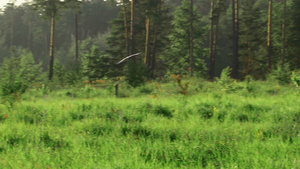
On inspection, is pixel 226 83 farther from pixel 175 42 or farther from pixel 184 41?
pixel 175 42

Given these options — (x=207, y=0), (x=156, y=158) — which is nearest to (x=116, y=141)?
(x=156, y=158)

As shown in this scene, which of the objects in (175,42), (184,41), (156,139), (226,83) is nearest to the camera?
(156,139)

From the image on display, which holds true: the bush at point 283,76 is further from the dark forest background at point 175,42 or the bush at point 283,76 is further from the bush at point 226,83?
the bush at point 226,83

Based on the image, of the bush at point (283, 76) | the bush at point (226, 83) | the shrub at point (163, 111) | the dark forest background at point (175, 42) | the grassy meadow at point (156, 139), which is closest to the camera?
the grassy meadow at point (156, 139)

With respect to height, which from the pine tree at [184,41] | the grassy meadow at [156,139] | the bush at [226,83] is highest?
the pine tree at [184,41]

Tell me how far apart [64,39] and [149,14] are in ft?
206

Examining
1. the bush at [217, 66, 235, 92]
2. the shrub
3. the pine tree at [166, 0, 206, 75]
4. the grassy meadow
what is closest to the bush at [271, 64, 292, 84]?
the bush at [217, 66, 235, 92]

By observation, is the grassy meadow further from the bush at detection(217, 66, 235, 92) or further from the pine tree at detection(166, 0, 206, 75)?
the pine tree at detection(166, 0, 206, 75)

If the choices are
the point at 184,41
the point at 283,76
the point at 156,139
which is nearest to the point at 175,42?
the point at 184,41

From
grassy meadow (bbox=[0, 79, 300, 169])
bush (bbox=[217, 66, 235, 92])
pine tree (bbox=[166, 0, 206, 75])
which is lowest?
grassy meadow (bbox=[0, 79, 300, 169])

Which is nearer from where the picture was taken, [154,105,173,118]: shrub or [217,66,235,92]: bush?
[154,105,173,118]: shrub

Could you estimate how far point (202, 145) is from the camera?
4977 mm

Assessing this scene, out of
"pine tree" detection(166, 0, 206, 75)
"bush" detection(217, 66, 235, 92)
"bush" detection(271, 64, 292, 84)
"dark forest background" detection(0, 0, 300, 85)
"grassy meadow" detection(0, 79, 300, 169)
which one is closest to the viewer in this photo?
"grassy meadow" detection(0, 79, 300, 169)

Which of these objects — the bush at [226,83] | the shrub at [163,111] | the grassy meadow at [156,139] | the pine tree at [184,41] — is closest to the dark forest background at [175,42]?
the pine tree at [184,41]
